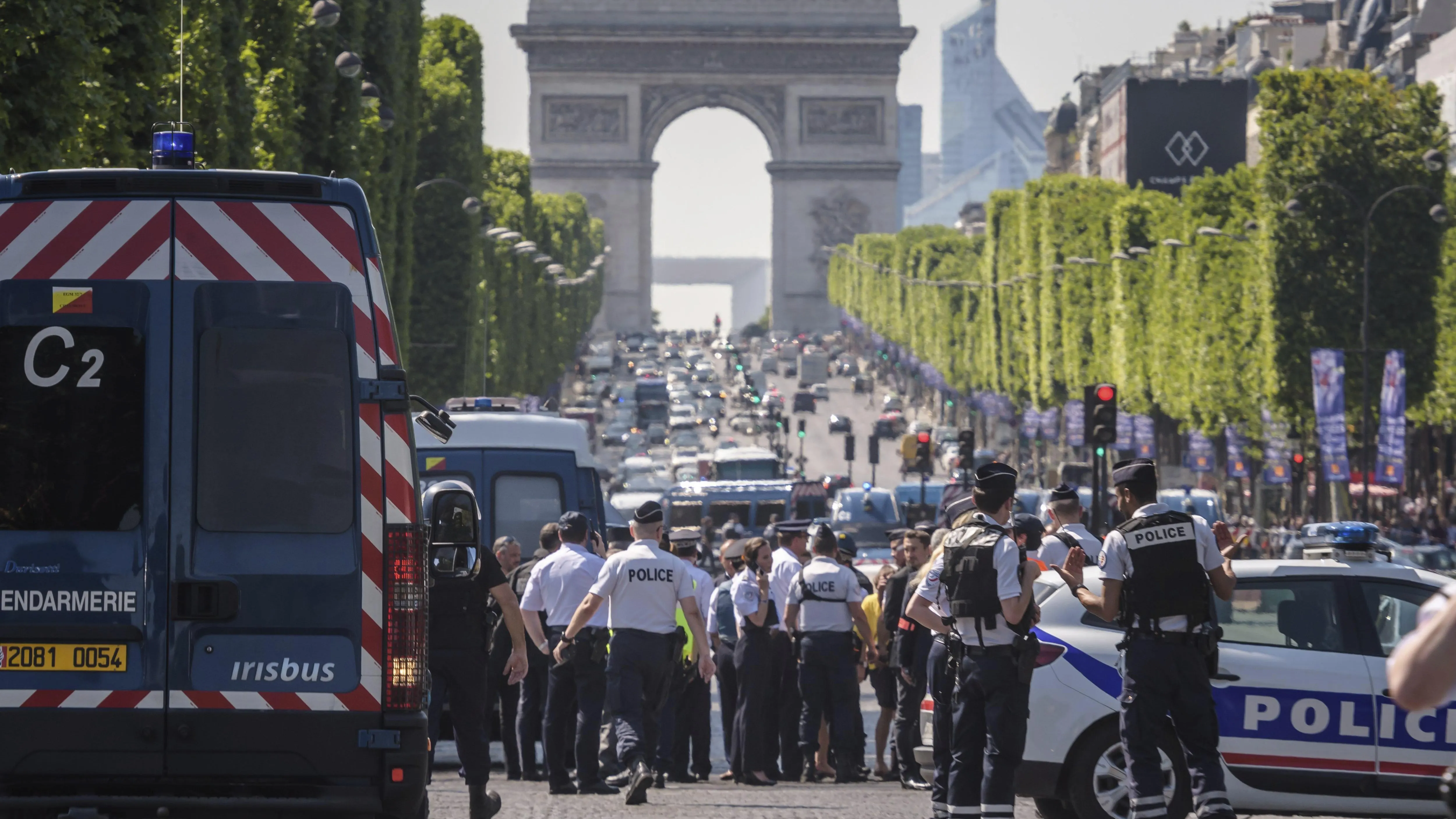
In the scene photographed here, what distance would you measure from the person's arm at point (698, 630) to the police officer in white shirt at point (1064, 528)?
1.79m

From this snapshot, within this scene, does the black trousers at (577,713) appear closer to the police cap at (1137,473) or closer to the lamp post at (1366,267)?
the police cap at (1137,473)

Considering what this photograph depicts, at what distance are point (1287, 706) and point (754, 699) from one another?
4701 millimetres

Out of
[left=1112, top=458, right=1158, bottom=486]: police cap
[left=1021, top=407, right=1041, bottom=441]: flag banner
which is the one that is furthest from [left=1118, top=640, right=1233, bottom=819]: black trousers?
[left=1021, top=407, right=1041, bottom=441]: flag banner

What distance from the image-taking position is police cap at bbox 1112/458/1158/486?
9.84 meters

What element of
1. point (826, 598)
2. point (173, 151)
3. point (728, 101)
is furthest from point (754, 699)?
point (728, 101)

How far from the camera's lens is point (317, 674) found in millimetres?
7418

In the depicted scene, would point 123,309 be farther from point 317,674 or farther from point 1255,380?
point 1255,380

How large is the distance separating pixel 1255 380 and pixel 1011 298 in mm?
30499

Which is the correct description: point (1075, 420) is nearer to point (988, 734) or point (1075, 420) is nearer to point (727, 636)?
point (727, 636)

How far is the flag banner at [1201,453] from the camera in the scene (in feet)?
157

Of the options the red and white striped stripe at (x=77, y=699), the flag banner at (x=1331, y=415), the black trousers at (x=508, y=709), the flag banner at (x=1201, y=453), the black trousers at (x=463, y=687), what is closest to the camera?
the red and white striped stripe at (x=77, y=699)

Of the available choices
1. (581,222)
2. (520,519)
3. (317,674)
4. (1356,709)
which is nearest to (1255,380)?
(520,519)

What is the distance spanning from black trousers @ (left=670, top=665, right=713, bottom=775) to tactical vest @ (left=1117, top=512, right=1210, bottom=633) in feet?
18.4

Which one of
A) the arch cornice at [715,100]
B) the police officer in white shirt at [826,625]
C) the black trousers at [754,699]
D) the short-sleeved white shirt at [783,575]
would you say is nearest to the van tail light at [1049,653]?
the police officer in white shirt at [826,625]
